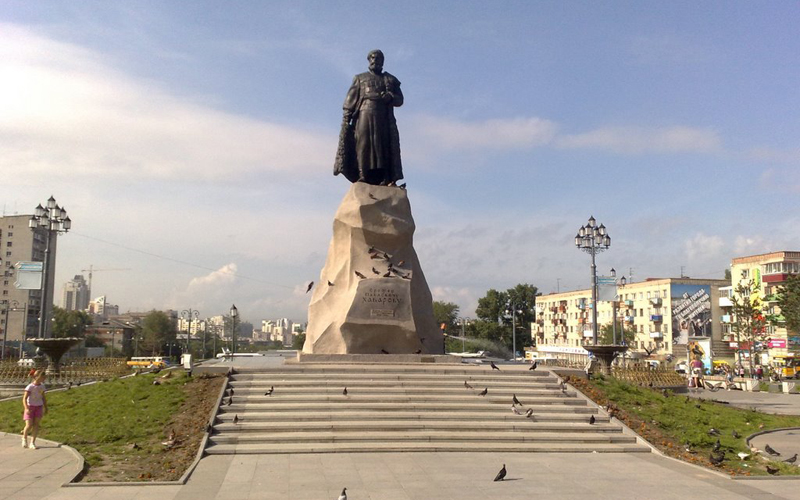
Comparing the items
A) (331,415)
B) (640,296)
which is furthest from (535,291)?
(331,415)

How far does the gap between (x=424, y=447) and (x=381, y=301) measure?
785 cm

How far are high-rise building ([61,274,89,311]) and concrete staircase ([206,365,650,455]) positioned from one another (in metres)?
191

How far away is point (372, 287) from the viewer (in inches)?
788

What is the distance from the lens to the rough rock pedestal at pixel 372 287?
1970cm

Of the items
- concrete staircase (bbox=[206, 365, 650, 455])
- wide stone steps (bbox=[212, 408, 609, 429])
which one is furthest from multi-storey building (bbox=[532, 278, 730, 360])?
wide stone steps (bbox=[212, 408, 609, 429])

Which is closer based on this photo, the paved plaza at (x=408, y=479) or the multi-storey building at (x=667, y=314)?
the paved plaza at (x=408, y=479)

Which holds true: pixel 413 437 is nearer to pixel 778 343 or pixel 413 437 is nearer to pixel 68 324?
pixel 778 343

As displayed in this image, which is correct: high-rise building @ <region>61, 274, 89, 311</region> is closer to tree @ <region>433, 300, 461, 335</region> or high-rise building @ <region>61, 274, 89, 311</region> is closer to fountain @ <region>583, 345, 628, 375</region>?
tree @ <region>433, 300, 461, 335</region>

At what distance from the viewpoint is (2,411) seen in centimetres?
1590

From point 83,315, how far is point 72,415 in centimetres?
8710

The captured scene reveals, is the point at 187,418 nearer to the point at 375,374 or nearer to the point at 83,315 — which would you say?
the point at 375,374

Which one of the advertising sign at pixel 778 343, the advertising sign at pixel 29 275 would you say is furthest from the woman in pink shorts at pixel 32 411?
the advertising sign at pixel 778 343

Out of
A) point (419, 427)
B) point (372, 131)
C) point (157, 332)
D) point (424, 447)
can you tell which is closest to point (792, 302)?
point (372, 131)

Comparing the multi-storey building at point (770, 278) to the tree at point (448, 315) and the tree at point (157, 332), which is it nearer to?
the tree at point (448, 315)
